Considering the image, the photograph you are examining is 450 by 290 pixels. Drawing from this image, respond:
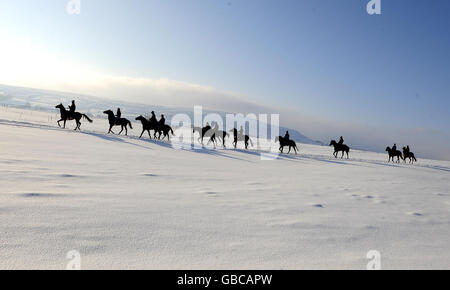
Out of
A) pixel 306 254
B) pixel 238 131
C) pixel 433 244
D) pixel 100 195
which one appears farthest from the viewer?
pixel 238 131

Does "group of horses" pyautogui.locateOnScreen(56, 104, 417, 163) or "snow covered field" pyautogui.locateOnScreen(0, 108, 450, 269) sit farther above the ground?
"group of horses" pyautogui.locateOnScreen(56, 104, 417, 163)

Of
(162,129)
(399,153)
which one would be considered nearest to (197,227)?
(162,129)

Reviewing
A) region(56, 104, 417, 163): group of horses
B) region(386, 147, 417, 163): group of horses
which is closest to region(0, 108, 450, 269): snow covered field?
region(56, 104, 417, 163): group of horses

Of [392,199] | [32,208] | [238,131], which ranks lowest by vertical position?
[392,199]

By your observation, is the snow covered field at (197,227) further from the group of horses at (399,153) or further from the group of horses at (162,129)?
the group of horses at (399,153)

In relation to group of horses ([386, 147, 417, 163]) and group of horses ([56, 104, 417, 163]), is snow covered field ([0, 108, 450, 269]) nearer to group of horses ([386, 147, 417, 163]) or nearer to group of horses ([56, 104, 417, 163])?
group of horses ([56, 104, 417, 163])

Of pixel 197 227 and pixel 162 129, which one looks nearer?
pixel 197 227

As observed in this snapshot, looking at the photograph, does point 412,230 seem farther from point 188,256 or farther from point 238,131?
point 238,131

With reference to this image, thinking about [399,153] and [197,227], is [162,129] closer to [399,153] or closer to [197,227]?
[197,227]

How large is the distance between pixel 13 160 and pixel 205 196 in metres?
4.85

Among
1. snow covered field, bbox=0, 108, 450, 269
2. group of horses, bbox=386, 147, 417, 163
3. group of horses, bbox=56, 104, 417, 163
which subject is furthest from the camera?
group of horses, bbox=386, 147, 417, 163

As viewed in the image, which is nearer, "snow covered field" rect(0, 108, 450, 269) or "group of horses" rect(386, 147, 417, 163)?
"snow covered field" rect(0, 108, 450, 269)
